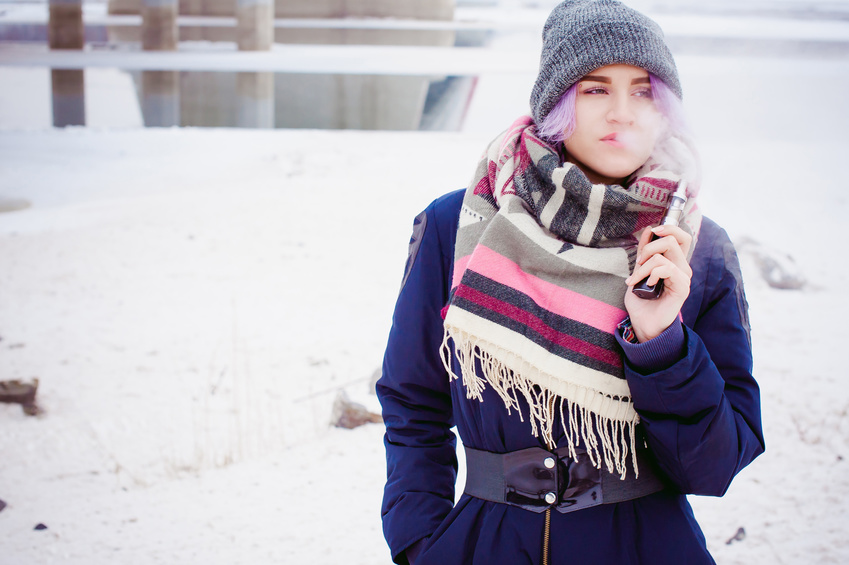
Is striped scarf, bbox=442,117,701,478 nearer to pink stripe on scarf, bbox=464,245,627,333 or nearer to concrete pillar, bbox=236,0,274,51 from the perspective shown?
pink stripe on scarf, bbox=464,245,627,333

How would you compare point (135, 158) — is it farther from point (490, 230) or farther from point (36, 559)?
point (490, 230)

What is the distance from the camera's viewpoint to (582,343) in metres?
1.01

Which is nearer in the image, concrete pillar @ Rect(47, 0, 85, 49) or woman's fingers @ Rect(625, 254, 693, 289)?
woman's fingers @ Rect(625, 254, 693, 289)

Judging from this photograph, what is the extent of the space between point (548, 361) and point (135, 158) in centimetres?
571

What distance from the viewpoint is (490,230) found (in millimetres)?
1056

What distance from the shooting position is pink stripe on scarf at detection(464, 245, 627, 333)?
1011 millimetres

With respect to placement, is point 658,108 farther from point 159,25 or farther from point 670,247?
point 159,25

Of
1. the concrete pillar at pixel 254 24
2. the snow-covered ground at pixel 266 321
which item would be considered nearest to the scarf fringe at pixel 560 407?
the snow-covered ground at pixel 266 321

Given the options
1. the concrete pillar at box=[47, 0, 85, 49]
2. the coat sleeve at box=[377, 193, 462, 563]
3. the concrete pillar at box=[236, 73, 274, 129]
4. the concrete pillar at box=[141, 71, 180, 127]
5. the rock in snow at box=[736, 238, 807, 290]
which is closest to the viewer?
the coat sleeve at box=[377, 193, 462, 563]

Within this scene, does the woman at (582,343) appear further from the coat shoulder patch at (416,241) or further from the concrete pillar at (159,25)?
the concrete pillar at (159,25)

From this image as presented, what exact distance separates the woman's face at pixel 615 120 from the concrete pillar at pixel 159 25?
7692 millimetres

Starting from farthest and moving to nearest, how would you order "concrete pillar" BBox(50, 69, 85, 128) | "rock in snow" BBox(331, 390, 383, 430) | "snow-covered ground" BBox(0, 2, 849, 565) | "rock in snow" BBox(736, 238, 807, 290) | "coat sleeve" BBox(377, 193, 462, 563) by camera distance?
"concrete pillar" BBox(50, 69, 85, 128) → "rock in snow" BBox(736, 238, 807, 290) → "rock in snow" BBox(331, 390, 383, 430) → "snow-covered ground" BBox(0, 2, 849, 565) → "coat sleeve" BBox(377, 193, 462, 563)

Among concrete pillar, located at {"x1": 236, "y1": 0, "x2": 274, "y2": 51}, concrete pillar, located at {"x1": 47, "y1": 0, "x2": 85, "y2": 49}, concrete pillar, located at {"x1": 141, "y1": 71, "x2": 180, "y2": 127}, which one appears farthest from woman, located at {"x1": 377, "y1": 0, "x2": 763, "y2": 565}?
concrete pillar, located at {"x1": 141, "y1": 71, "x2": 180, "y2": 127}

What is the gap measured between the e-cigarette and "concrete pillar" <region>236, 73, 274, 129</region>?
24.8 feet
